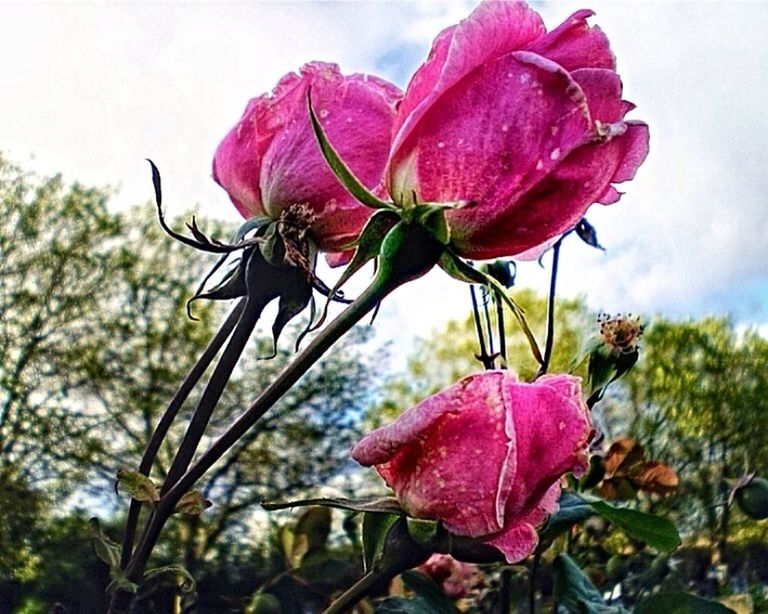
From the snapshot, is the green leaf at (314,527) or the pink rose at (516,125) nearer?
the pink rose at (516,125)

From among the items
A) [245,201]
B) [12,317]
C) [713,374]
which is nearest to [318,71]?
[245,201]

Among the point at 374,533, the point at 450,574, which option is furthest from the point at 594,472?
the point at 374,533

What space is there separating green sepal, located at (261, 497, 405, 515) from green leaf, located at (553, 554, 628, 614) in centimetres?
13

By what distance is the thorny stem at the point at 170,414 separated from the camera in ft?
0.70

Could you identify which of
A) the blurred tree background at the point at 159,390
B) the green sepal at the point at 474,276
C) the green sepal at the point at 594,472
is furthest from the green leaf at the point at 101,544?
the blurred tree background at the point at 159,390

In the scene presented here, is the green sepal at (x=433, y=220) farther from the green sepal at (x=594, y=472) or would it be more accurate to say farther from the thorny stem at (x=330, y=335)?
the green sepal at (x=594, y=472)

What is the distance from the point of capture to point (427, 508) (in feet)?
0.64

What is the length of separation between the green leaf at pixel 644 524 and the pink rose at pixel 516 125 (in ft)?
0.38

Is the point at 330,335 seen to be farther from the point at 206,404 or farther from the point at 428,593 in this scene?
the point at 428,593

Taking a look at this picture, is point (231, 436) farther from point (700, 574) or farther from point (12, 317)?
point (12, 317)

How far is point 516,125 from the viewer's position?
182 mm

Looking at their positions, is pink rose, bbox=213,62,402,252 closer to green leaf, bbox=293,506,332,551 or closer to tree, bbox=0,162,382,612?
green leaf, bbox=293,506,332,551

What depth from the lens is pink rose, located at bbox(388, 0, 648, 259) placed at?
0.18 metres

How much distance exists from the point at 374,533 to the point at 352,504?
18 mm
